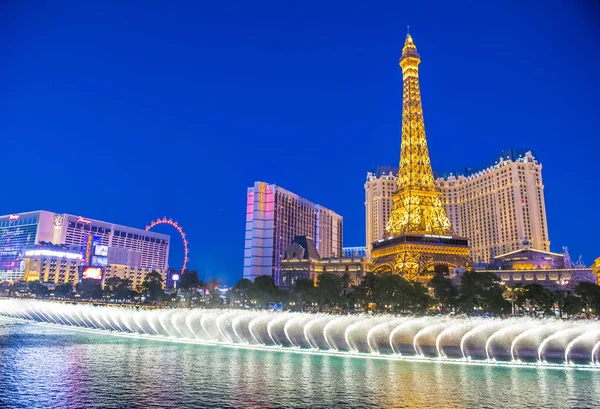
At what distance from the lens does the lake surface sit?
19500 millimetres

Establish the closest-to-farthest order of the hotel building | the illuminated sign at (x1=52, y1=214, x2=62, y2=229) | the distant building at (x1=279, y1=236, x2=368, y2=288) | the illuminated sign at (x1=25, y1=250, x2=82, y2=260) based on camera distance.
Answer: the hotel building
the distant building at (x1=279, y1=236, x2=368, y2=288)
the illuminated sign at (x1=25, y1=250, x2=82, y2=260)
the illuminated sign at (x1=52, y1=214, x2=62, y2=229)

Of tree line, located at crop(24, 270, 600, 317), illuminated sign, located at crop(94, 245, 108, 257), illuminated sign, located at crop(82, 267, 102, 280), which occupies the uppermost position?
illuminated sign, located at crop(94, 245, 108, 257)

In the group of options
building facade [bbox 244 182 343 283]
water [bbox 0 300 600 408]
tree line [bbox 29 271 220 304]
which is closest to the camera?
water [bbox 0 300 600 408]

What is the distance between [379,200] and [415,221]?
65.3 m

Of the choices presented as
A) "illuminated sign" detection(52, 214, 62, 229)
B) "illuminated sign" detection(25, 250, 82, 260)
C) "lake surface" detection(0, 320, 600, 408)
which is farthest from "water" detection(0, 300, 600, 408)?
"illuminated sign" detection(52, 214, 62, 229)

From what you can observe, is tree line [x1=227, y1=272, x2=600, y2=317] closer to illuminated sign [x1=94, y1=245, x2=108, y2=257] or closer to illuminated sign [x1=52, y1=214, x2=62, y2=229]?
illuminated sign [x1=94, y1=245, x2=108, y2=257]

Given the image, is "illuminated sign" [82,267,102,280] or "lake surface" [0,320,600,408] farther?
"illuminated sign" [82,267,102,280]

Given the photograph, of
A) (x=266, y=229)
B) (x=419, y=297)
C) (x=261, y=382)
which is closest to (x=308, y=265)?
(x=266, y=229)

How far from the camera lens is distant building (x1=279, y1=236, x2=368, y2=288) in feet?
450

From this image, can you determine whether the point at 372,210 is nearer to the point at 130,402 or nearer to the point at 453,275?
the point at 453,275

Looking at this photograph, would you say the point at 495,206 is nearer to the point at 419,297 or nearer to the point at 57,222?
the point at 419,297

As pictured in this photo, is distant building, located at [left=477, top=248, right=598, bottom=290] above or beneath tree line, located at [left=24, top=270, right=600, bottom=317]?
above

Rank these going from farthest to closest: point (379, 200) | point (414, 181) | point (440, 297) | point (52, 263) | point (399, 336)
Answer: point (52, 263) → point (379, 200) → point (414, 181) → point (440, 297) → point (399, 336)

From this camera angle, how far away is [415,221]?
354ft
